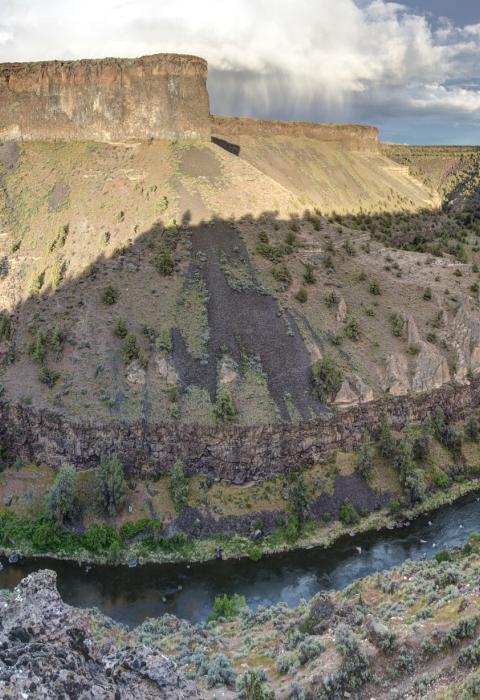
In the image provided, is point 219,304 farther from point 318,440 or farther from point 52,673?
point 52,673

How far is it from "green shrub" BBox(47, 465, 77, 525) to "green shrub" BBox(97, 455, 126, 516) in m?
2.14

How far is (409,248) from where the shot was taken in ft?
310

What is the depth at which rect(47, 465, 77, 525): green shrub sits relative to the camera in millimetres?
48031

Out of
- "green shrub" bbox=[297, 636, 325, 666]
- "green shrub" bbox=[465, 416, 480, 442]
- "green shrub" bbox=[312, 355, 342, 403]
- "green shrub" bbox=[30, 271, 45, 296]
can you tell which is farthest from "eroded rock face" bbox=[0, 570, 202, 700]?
"green shrub" bbox=[30, 271, 45, 296]

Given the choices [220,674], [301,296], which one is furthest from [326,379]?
[220,674]

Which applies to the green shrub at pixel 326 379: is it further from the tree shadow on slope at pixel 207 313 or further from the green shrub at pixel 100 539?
the green shrub at pixel 100 539

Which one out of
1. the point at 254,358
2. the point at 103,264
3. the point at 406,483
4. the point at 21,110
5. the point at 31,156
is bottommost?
the point at 406,483

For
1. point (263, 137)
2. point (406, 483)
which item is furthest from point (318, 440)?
point (263, 137)

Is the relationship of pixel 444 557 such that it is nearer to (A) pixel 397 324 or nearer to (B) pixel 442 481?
(B) pixel 442 481

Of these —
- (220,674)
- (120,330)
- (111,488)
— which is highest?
(120,330)

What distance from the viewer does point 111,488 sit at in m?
48.6

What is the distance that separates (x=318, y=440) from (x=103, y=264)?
94.9 feet

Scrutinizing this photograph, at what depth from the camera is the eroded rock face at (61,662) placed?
55.0 feet

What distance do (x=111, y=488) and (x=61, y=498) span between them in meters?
3.79
